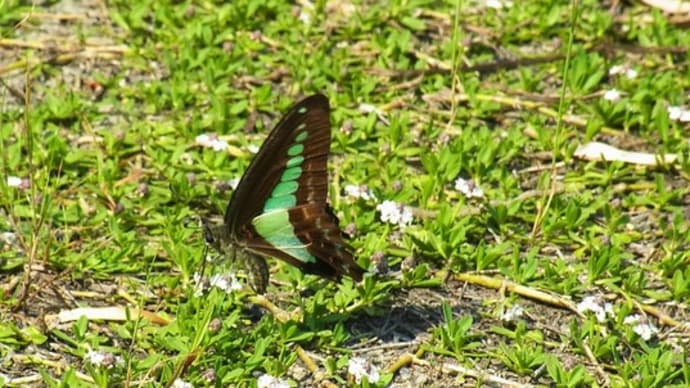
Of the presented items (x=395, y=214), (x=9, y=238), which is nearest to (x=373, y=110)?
(x=395, y=214)

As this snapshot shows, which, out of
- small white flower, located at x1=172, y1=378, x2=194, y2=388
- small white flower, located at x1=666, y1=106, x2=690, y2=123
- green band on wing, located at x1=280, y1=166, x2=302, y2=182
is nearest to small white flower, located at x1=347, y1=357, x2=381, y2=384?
small white flower, located at x1=172, y1=378, x2=194, y2=388

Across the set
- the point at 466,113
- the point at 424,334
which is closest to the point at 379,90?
the point at 466,113

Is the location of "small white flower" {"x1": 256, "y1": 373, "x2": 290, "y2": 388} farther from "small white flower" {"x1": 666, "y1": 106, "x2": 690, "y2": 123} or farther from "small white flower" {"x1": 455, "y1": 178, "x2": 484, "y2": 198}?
"small white flower" {"x1": 666, "y1": 106, "x2": 690, "y2": 123}

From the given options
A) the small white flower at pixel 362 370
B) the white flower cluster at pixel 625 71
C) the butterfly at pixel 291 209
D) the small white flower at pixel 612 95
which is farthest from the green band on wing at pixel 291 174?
the white flower cluster at pixel 625 71

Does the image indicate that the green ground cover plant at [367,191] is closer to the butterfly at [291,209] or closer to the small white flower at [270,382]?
the small white flower at [270,382]

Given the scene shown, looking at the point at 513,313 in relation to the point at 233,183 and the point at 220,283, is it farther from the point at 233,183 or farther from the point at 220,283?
the point at 233,183

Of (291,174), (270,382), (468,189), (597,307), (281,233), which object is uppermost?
(291,174)
